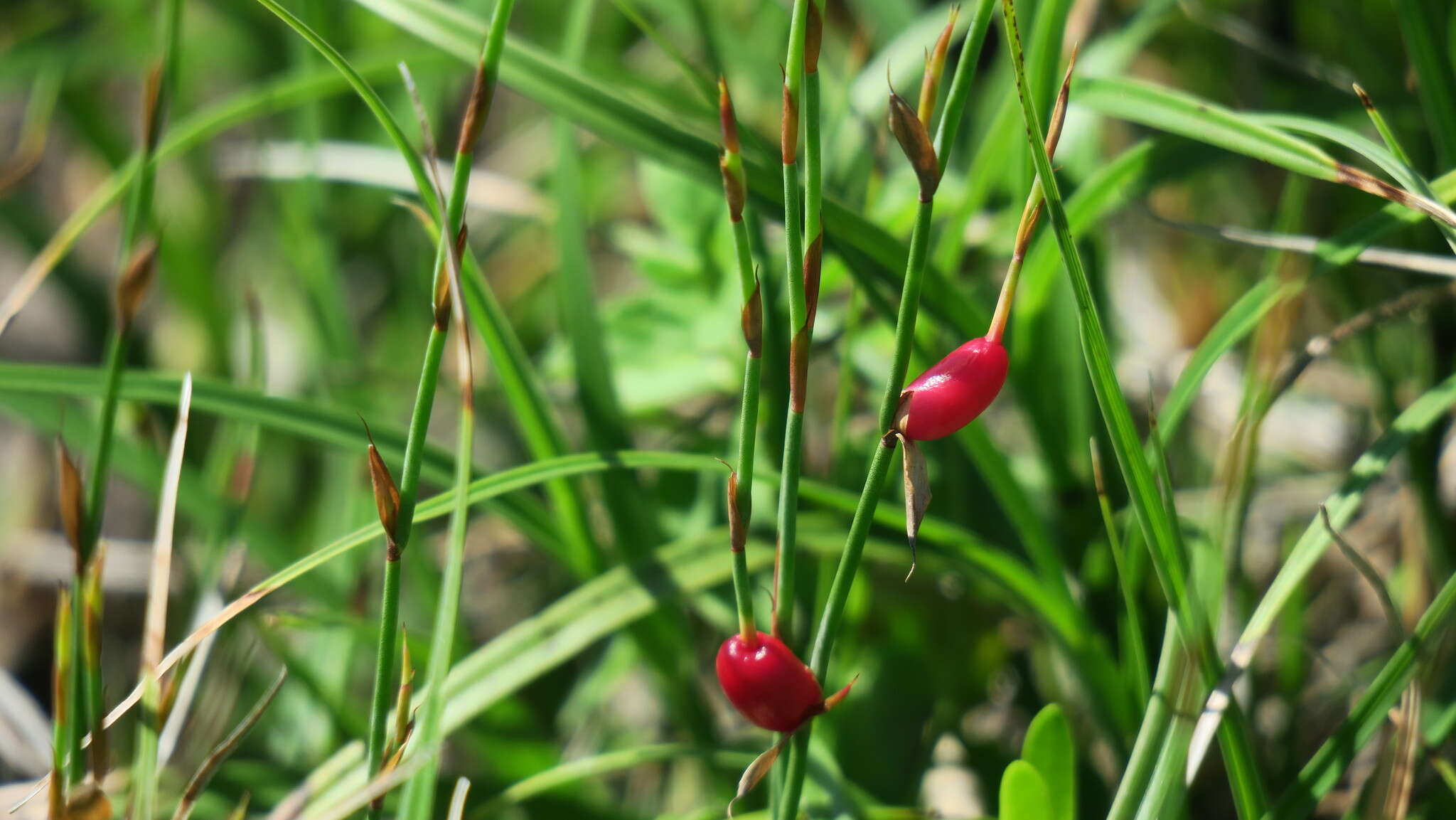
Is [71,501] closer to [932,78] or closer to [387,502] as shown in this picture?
[387,502]

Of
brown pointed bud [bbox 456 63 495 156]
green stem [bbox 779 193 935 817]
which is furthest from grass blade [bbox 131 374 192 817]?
green stem [bbox 779 193 935 817]

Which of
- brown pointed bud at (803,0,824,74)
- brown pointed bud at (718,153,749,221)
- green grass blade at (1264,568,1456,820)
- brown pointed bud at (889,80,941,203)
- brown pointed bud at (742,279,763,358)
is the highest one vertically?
brown pointed bud at (803,0,824,74)

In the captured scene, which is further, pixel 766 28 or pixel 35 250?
pixel 35 250

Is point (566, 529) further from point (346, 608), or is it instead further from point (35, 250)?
point (35, 250)

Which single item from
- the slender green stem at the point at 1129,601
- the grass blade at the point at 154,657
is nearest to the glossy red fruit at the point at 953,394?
the slender green stem at the point at 1129,601

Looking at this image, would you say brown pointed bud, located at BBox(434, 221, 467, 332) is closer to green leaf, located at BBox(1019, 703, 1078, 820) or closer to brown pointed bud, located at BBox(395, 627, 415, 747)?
brown pointed bud, located at BBox(395, 627, 415, 747)

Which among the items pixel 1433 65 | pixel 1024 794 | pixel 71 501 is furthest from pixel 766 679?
pixel 1433 65

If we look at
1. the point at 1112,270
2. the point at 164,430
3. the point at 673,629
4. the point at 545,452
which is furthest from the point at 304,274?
the point at 1112,270
